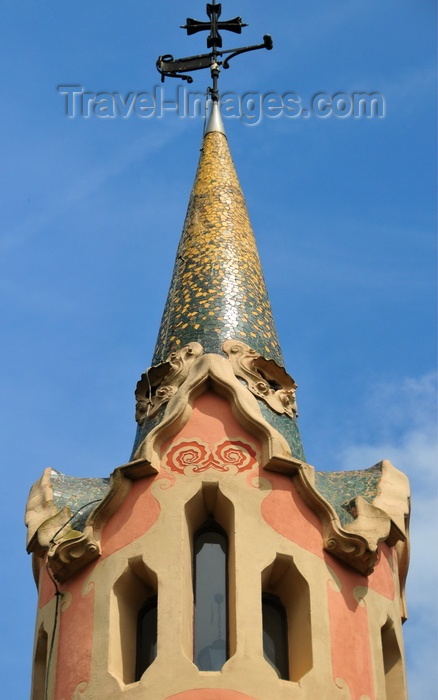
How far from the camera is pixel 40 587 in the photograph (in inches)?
658

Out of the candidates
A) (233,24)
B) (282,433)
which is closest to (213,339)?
(282,433)

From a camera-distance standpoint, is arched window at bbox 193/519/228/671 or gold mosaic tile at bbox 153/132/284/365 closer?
arched window at bbox 193/519/228/671

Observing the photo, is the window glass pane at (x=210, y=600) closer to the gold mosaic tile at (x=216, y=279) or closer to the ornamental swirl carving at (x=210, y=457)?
the ornamental swirl carving at (x=210, y=457)

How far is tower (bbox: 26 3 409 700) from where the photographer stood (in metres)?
15.1

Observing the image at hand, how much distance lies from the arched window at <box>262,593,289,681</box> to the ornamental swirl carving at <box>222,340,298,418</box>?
7.75 ft

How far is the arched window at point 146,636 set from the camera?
15305 millimetres

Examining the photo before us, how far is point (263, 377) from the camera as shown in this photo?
58.7ft

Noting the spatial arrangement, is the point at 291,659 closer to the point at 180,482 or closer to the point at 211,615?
the point at 211,615

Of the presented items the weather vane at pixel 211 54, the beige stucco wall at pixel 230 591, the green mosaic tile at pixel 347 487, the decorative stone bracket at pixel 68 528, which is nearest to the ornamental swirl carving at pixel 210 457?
the beige stucco wall at pixel 230 591

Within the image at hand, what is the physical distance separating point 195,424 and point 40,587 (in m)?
2.12

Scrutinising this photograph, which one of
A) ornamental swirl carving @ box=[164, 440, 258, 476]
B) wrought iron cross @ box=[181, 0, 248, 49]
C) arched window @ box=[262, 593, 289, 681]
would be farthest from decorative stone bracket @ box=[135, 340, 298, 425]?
wrought iron cross @ box=[181, 0, 248, 49]

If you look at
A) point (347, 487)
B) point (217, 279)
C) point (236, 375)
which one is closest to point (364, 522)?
point (347, 487)

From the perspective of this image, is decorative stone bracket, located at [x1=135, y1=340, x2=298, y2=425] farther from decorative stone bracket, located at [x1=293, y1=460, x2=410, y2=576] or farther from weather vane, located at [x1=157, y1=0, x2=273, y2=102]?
weather vane, located at [x1=157, y1=0, x2=273, y2=102]

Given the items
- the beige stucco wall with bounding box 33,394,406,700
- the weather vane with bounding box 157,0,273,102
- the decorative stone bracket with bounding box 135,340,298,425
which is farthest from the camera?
the weather vane with bounding box 157,0,273,102
